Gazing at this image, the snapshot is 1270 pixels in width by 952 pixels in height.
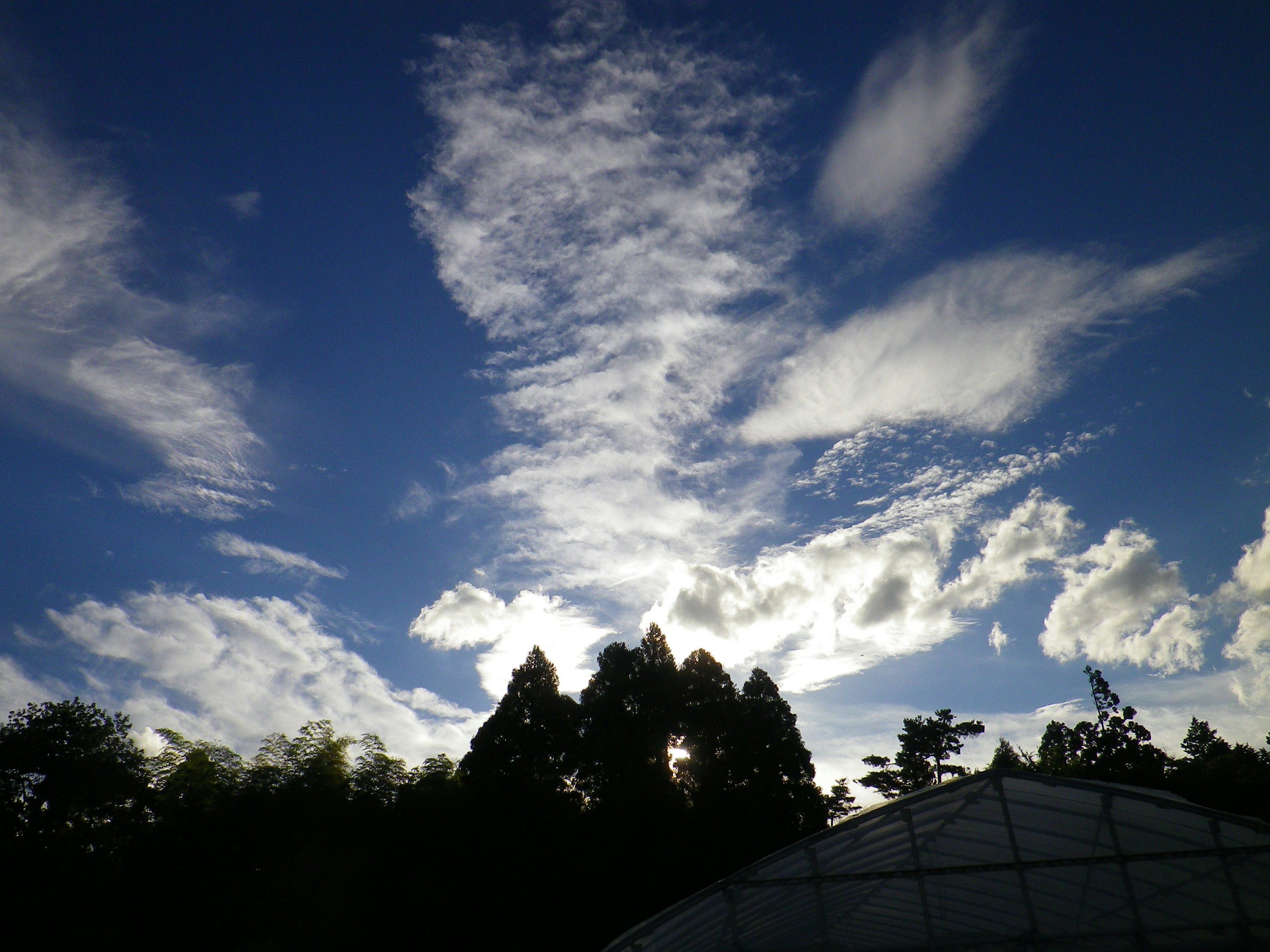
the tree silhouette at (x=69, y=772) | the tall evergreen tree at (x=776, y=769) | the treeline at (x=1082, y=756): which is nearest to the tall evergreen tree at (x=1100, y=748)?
the treeline at (x=1082, y=756)

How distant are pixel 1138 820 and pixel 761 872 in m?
6.50

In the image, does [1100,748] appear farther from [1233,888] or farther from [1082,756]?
[1233,888]

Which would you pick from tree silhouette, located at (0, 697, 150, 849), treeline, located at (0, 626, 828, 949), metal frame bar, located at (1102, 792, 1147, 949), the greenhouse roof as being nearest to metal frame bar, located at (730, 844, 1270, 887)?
the greenhouse roof

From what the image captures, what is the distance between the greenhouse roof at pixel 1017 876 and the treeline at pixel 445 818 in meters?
13.0

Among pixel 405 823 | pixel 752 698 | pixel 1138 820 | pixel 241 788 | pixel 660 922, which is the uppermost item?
pixel 752 698

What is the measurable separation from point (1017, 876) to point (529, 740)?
21598 millimetres

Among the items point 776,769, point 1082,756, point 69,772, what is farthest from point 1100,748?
point 69,772

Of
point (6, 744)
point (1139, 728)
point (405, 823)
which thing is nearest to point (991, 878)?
point (405, 823)

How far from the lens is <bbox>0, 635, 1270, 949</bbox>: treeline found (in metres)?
24.1

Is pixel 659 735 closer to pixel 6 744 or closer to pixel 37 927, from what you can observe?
pixel 37 927

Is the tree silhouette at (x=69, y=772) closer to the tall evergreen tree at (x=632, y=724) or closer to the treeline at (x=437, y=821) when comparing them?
the treeline at (x=437, y=821)

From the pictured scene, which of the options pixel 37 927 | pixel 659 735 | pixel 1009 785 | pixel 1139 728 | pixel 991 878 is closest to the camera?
pixel 1009 785

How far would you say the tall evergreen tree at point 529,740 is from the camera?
28.9 metres

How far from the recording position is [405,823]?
27688 mm
